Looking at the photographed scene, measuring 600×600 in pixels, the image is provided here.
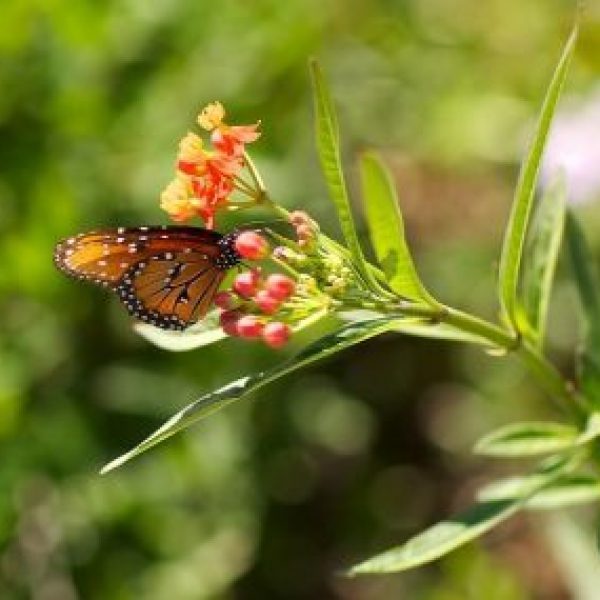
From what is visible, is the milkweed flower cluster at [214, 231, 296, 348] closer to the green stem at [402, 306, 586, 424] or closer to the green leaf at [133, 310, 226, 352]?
the green leaf at [133, 310, 226, 352]

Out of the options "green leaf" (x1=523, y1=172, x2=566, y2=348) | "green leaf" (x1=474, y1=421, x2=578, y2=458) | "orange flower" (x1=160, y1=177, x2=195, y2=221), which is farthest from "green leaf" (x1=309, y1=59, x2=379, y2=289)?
"green leaf" (x1=474, y1=421, x2=578, y2=458)

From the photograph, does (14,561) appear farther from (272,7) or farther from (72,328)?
(272,7)

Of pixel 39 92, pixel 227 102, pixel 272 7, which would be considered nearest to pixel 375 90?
pixel 272 7

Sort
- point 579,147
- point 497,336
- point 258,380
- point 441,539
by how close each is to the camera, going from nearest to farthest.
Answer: point 258,380 → point 497,336 → point 441,539 → point 579,147

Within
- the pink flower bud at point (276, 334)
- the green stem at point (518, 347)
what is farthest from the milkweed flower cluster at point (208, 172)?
the green stem at point (518, 347)

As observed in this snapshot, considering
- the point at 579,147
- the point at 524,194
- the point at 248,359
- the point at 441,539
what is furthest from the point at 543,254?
the point at 579,147

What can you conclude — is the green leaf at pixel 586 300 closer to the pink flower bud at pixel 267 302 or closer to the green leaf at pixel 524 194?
the green leaf at pixel 524 194

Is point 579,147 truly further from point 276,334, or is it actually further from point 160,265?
point 276,334
